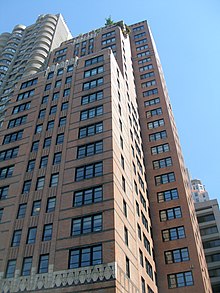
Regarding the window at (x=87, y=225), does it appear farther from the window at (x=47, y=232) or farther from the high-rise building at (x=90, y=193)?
the window at (x=47, y=232)

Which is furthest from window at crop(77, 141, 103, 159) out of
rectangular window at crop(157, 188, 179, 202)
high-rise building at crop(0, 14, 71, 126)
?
high-rise building at crop(0, 14, 71, 126)

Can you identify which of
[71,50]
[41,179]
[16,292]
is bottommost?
[16,292]

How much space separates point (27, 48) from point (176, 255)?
61633 millimetres

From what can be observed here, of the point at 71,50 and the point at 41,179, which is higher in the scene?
the point at 71,50

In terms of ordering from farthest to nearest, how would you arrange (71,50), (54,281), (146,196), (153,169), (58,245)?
(71,50) < (153,169) < (146,196) < (58,245) < (54,281)

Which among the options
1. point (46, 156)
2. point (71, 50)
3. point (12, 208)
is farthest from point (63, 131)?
point (71, 50)

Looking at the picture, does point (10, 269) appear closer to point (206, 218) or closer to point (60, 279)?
point (60, 279)

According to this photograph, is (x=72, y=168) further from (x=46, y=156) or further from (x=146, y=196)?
(x=146, y=196)

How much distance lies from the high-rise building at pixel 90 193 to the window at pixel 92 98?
20 cm

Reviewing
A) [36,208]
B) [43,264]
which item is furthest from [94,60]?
[43,264]

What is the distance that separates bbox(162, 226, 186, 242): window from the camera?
151 feet

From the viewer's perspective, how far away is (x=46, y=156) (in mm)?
39969

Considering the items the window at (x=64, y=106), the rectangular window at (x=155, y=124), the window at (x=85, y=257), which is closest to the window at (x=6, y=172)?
the window at (x=64, y=106)

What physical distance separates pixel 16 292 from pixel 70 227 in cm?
739
